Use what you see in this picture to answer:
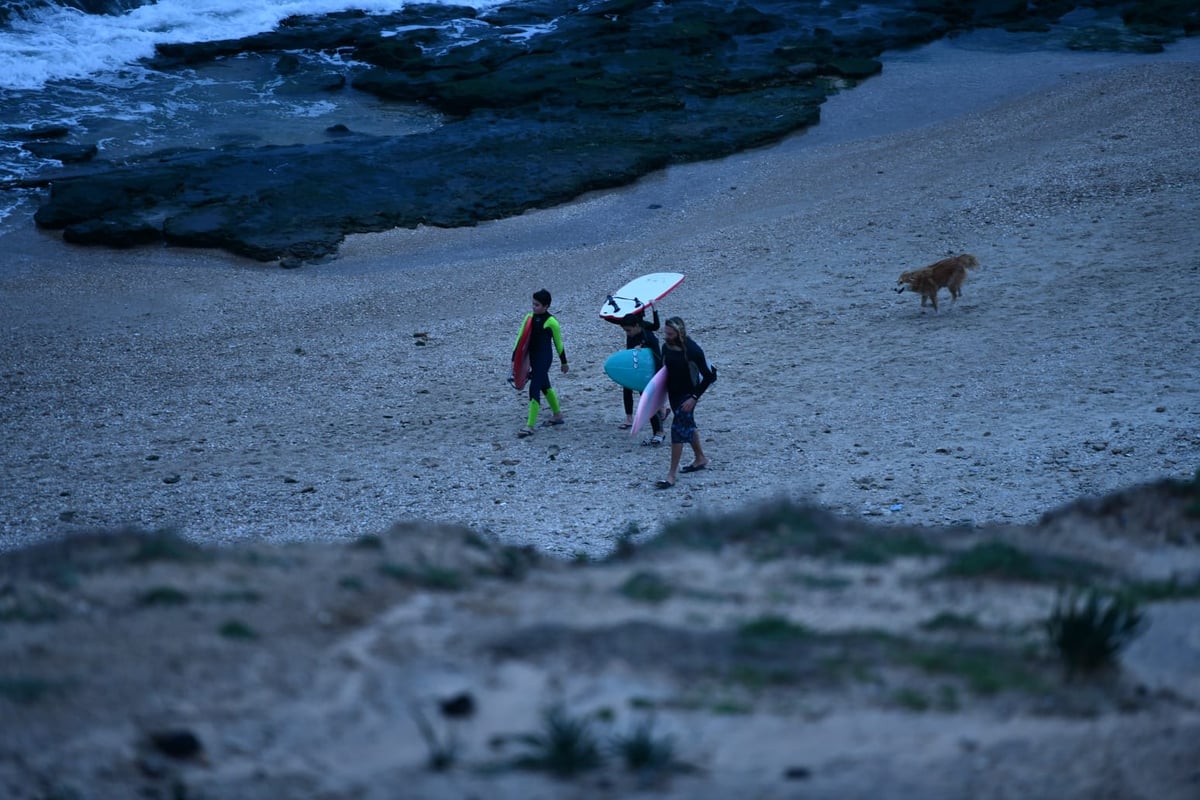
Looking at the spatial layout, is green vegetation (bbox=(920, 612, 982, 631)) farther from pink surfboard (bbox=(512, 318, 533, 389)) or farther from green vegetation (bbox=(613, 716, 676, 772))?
pink surfboard (bbox=(512, 318, 533, 389))

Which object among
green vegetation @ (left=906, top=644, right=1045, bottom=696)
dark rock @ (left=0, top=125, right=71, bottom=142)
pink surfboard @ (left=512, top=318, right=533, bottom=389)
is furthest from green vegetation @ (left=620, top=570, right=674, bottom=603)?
dark rock @ (left=0, top=125, right=71, bottom=142)

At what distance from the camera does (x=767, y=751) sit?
489cm

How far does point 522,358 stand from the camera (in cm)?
1284

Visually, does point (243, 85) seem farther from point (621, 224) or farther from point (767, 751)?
point (767, 751)

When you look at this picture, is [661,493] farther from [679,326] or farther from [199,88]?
[199,88]

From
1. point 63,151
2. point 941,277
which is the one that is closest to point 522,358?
point 941,277

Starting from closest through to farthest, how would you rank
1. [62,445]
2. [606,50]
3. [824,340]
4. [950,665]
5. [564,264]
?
1. [950,665]
2. [62,445]
3. [824,340]
4. [564,264]
5. [606,50]

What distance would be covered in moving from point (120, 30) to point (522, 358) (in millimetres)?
26878

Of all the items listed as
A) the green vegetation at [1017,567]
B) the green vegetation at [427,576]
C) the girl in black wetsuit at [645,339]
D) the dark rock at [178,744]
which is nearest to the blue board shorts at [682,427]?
the girl in black wetsuit at [645,339]

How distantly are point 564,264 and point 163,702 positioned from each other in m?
14.4

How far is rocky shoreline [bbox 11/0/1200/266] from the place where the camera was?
21.4 m

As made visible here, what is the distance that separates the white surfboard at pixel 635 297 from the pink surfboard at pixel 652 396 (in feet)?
3.41

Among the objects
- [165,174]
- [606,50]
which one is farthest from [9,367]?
[606,50]

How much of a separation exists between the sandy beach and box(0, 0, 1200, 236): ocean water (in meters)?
4.05
